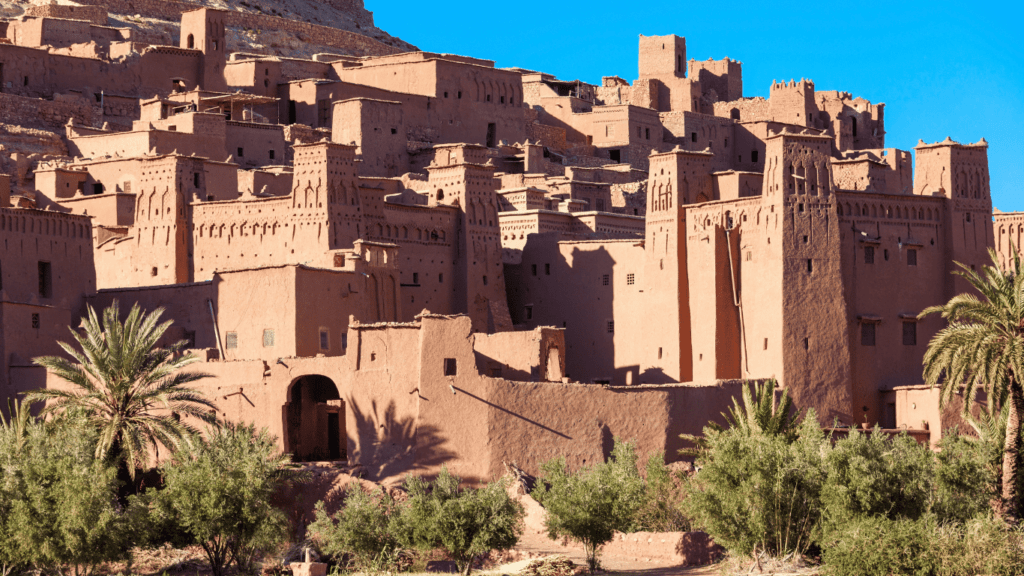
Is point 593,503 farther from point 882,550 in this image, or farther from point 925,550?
point 925,550

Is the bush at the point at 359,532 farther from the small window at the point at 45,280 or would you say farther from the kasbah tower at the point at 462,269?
the small window at the point at 45,280

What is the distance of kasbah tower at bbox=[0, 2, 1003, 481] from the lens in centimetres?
4128

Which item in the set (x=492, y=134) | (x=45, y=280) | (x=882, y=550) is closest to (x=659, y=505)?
(x=882, y=550)

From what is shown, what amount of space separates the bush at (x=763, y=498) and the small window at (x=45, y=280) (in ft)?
65.8

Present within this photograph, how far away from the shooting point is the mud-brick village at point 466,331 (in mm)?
34188

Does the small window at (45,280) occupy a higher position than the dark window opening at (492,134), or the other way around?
the dark window opening at (492,134)

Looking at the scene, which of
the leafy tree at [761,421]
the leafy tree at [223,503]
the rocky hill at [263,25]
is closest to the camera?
the leafy tree at [223,503]

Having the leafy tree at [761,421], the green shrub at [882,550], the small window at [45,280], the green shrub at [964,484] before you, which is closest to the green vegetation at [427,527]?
the leafy tree at [761,421]

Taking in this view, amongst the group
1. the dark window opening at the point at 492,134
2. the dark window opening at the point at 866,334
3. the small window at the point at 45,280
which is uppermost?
the dark window opening at the point at 492,134

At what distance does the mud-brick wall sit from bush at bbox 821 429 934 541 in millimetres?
34884

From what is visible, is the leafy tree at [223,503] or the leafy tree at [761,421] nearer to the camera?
the leafy tree at [223,503]

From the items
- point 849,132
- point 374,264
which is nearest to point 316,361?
point 374,264

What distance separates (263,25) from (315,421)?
138 ft

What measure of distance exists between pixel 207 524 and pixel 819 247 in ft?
62.2
